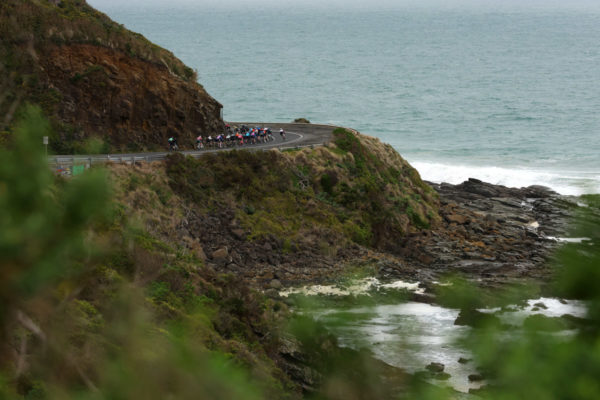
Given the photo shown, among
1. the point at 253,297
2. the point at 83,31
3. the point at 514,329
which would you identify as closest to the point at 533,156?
the point at 83,31

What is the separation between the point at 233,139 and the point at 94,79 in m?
8.52

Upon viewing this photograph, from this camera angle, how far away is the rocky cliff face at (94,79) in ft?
125

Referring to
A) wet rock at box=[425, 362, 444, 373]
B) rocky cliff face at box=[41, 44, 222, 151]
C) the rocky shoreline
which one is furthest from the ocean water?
wet rock at box=[425, 362, 444, 373]

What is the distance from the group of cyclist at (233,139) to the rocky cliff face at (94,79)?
857mm

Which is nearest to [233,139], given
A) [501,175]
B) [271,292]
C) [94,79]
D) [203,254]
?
[94,79]

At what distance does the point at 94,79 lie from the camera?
3944cm

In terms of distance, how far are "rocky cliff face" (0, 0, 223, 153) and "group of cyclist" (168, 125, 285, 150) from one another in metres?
0.86

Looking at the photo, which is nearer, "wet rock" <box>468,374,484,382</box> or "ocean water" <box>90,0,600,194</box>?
"wet rock" <box>468,374,484,382</box>

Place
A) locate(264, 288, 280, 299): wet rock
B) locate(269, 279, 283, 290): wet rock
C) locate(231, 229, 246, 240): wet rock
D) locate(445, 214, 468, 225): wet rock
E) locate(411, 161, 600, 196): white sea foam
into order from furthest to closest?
locate(411, 161, 600, 196): white sea foam
locate(445, 214, 468, 225): wet rock
locate(231, 229, 246, 240): wet rock
locate(269, 279, 283, 290): wet rock
locate(264, 288, 280, 299): wet rock

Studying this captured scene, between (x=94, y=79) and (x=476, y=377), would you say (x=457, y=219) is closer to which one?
(x=94, y=79)

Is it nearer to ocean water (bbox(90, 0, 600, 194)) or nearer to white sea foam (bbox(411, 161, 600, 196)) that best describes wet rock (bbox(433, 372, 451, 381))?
ocean water (bbox(90, 0, 600, 194))

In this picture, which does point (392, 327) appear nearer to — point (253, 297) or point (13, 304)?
point (13, 304)

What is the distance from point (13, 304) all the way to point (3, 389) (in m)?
0.62

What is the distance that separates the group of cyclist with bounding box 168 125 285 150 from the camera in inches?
1645
